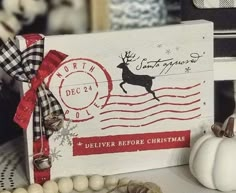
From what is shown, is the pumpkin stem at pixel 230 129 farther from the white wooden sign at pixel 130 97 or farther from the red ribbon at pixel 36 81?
the red ribbon at pixel 36 81

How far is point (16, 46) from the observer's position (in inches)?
25.1

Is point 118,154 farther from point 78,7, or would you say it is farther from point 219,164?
point 78,7

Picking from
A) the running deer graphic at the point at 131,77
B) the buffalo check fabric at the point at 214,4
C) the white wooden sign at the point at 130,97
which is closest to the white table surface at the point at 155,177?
the white wooden sign at the point at 130,97

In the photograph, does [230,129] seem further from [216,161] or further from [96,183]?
[96,183]

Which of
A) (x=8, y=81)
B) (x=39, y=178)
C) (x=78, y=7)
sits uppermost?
(x=78, y=7)

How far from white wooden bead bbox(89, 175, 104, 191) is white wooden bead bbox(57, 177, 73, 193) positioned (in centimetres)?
3

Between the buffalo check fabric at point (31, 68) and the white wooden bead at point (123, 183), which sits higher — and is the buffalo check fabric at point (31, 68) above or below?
above

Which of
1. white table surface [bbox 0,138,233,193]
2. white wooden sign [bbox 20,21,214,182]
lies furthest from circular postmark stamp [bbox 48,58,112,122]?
white table surface [bbox 0,138,233,193]

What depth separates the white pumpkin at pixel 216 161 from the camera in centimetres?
62

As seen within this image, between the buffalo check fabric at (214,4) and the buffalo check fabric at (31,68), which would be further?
the buffalo check fabric at (214,4)

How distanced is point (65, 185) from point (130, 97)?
14 cm

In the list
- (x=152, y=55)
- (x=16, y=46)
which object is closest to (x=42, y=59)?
(x=16, y=46)

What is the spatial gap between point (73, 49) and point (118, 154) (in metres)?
0.16

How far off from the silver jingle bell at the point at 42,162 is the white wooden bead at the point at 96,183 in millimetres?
60
